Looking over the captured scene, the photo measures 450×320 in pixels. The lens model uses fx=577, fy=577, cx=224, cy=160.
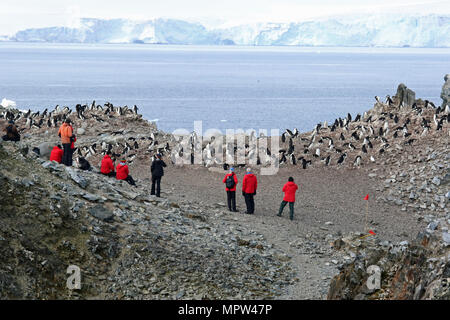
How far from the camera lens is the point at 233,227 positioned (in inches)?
676

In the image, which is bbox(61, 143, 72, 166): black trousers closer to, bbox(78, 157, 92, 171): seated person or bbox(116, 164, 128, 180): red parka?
bbox(78, 157, 92, 171): seated person

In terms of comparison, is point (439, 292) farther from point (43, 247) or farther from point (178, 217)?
point (178, 217)

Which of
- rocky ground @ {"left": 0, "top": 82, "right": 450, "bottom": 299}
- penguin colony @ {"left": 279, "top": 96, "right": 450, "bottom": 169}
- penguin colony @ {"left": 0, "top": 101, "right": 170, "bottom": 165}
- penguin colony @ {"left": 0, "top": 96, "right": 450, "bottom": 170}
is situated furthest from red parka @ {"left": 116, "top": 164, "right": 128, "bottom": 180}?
penguin colony @ {"left": 279, "top": 96, "right": 450, "bottom": 169}

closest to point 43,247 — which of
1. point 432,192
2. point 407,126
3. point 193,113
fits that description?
point 432,192

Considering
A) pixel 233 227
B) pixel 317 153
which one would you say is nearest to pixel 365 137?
pixel 317 153

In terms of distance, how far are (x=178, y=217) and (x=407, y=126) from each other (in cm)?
1647

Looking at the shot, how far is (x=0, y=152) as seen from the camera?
14.9m

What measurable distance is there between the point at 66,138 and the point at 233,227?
23.0 ft

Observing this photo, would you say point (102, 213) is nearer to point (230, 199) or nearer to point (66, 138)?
point (230, 199)

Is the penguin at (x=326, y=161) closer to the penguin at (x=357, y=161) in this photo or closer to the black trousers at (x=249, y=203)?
the penguin at (x=357, y=161)

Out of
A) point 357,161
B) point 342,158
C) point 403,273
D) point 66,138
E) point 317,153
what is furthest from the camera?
point 317,153

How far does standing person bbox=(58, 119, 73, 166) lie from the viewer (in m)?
20.1

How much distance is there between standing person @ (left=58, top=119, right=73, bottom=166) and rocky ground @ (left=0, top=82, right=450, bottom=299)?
1478 millimetres

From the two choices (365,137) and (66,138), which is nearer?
(66,138)
